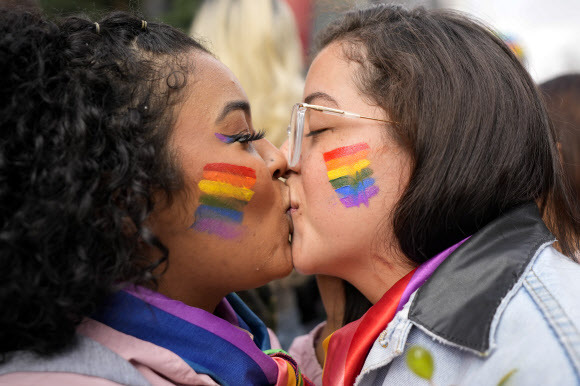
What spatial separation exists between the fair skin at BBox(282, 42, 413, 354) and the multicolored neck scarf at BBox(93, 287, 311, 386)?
442 millimetres

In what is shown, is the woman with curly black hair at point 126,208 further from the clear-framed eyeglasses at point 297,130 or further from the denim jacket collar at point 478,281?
the denim jacket collar at point 478,281

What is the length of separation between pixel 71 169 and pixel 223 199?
0.60 meters

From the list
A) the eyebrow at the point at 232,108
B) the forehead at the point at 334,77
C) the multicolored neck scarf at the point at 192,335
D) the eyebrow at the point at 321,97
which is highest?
the forehead at the point at 334,77

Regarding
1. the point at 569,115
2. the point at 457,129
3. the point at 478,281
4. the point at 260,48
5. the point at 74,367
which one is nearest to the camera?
the point at 74,367

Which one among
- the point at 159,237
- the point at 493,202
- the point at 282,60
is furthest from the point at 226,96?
the point at 282,60

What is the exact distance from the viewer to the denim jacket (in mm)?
1514

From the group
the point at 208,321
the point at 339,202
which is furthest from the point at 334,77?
the point at 208,321

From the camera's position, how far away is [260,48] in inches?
153

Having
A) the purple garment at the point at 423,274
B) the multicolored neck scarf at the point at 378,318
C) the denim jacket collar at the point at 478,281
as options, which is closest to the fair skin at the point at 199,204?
the multicolored neck scarf at the point at 378,318

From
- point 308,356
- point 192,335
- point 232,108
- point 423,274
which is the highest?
point 232,108

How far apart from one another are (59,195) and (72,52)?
53 centimetres

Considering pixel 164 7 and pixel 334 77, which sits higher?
pixel 334 77

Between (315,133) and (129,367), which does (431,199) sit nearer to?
(315,133)

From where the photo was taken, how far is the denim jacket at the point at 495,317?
4.97 feet
